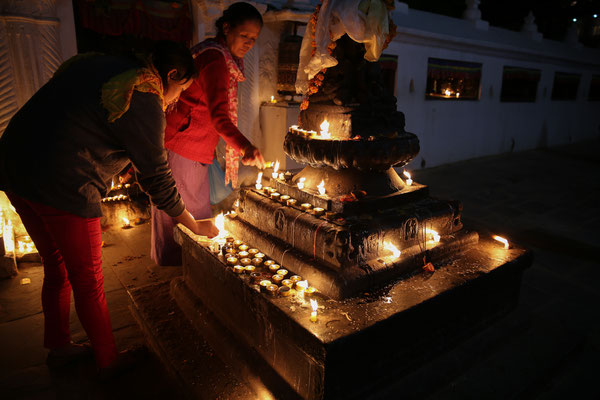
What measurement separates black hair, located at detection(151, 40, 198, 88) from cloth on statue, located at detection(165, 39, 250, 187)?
0.83 meters

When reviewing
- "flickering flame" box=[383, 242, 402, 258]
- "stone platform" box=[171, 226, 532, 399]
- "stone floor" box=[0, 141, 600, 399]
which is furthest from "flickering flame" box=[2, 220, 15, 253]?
"flickering flame" box=[383, 242, 402, 258]

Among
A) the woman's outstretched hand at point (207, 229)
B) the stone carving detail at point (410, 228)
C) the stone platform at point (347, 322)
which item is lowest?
the stone platform at point (347, 322)

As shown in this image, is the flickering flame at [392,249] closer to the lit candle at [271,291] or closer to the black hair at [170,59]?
the lit candle at [271,291]

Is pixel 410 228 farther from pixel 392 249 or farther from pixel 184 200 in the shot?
pixel 184 200

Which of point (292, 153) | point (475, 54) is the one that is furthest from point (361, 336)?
point (475, 54)

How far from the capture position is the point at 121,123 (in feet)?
5.91

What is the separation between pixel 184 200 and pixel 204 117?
2.49 feet

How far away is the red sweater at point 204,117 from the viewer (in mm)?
2773

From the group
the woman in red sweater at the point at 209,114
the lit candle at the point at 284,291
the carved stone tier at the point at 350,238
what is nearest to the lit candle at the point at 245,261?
the carved stone tier at the point at 350,238

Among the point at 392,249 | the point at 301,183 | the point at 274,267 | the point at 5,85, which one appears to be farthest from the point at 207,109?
the point at 5,85

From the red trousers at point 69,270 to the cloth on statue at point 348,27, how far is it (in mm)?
1741

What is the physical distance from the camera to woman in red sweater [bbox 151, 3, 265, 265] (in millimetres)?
2717

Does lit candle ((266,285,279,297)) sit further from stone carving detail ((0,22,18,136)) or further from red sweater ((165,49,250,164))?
stone carving detail ((0,22,18,136))

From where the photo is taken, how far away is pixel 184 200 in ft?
10.7
